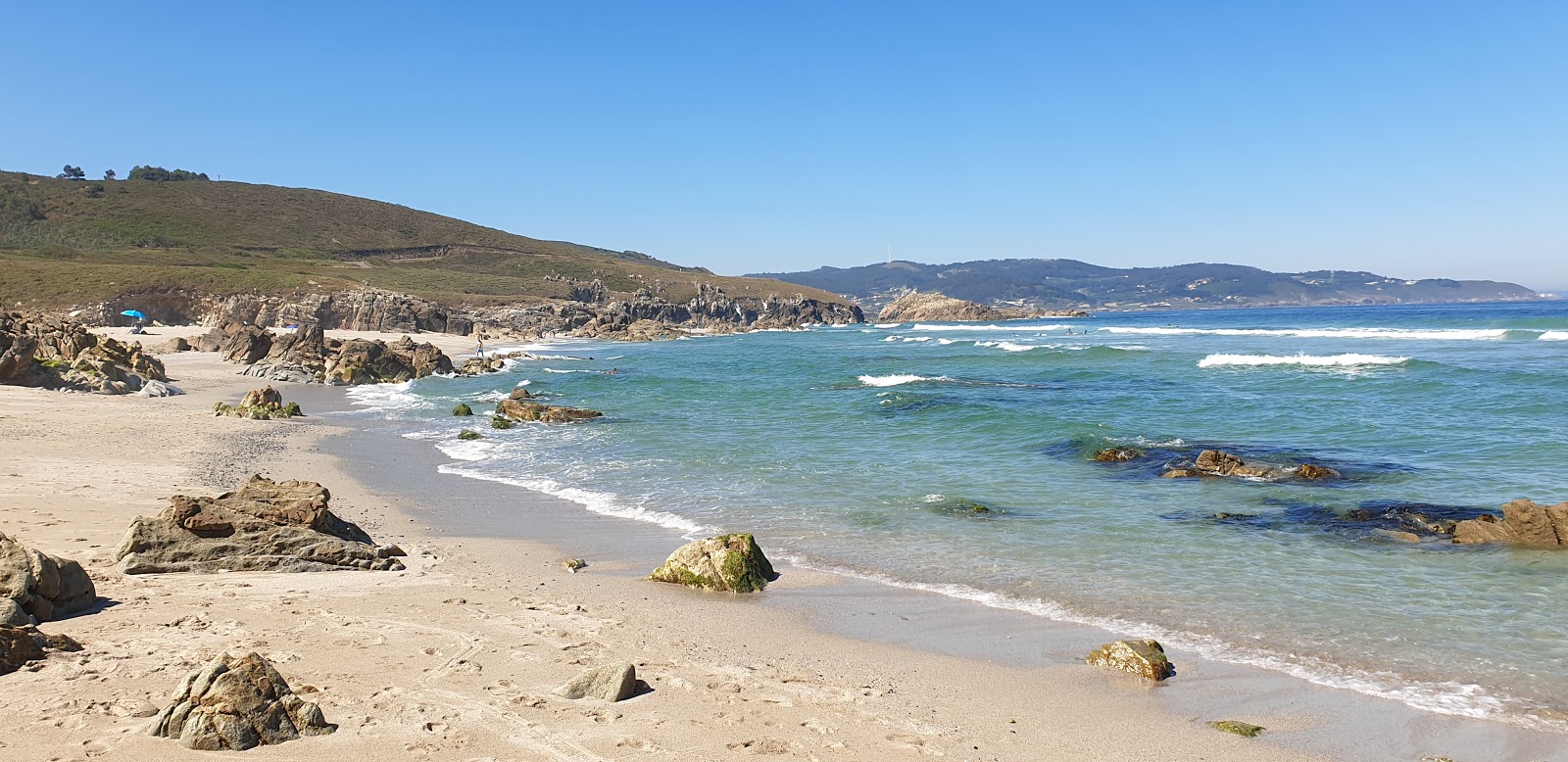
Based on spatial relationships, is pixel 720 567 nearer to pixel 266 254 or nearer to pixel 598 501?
pixel 598 501

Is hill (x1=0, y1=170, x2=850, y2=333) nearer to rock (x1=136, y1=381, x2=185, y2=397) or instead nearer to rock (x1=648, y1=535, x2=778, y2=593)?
rock (x1=136, y1=381, x2=185, y2=397)

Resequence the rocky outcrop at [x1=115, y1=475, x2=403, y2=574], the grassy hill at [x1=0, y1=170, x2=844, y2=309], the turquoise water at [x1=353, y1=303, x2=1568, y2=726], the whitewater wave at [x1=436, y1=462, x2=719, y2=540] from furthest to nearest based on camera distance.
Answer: the grassy hill at [x1=0, y1=170, x2=844, y2=309] < the whitewater wave at [x1=436, y1=462, x2=719, y2=540] < the rocky outcrop at [x1=115, y1=475, x2=403, y2=574] < the turquoise water at [x1=353, y1=303, x2=1568, y2=726]

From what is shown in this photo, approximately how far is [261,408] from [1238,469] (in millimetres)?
22695

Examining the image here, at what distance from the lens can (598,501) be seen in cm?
1336

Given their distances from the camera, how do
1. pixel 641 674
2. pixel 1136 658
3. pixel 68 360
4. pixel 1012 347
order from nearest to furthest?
1. pixel 641 674
2. pixel 1136 658
3. pixel 68 360
4. pixel 1012 347

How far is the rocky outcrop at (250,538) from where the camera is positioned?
26.8 ft

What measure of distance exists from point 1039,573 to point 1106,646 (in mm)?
2537

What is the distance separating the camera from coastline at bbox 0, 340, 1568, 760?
16.4 ft

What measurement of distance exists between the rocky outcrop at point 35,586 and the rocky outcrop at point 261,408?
693 inches

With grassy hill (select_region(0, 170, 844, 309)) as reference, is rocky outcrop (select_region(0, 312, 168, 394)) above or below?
below

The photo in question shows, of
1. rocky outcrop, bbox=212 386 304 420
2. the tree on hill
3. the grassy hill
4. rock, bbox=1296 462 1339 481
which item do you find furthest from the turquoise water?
the tree on hill

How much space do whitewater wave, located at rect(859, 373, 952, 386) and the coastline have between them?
78.2ft

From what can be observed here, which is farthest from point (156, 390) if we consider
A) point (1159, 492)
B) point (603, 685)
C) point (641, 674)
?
point (1159, 492)

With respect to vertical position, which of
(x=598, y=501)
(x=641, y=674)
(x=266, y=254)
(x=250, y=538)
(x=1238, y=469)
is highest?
(x=266, y=254)
